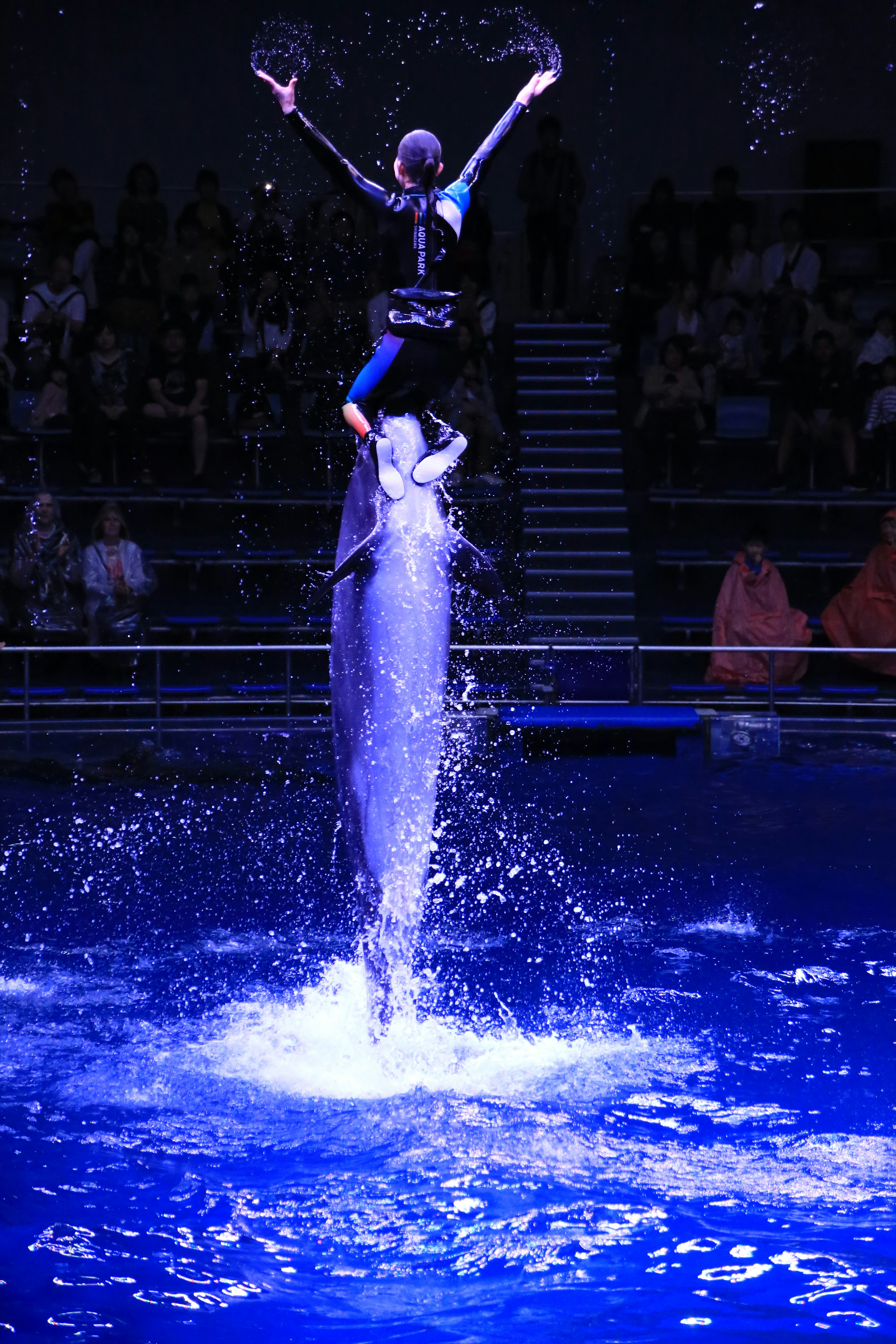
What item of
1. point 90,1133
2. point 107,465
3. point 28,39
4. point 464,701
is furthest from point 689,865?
point 28,39

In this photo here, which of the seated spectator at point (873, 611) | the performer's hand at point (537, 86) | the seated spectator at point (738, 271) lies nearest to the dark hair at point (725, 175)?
the seated spectator at point (738, 271)

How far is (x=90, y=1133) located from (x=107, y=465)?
10798mm

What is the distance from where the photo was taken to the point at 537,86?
640cm

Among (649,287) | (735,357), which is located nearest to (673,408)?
(735,357)

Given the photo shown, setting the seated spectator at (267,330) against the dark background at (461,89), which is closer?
the seated spectator at (267,330)

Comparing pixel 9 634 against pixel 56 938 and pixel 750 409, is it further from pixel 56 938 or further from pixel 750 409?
pixel 750 409

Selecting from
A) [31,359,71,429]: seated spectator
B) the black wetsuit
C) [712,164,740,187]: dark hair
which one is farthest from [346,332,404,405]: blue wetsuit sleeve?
[712,164,740,187]: dark hair

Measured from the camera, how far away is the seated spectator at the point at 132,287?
54.3 feet

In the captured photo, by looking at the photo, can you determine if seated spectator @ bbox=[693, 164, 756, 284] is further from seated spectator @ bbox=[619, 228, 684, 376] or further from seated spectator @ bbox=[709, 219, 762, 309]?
seated spectator @ bbox=[619, 228, 684, 376]

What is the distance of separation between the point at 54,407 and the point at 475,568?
11.0m

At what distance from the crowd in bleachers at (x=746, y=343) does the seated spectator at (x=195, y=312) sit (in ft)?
14.4

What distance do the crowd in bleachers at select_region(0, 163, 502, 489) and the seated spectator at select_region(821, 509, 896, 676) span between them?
374 cm

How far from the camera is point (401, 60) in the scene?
1723cm

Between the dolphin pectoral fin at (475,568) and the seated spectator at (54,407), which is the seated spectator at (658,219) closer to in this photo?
the seated spectator at (54,407)
